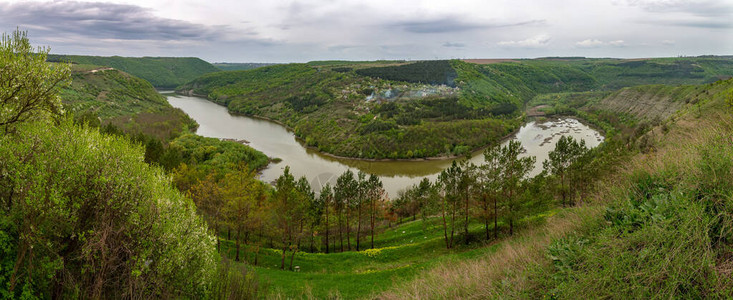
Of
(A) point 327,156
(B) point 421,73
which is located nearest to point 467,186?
(A) point 327,156

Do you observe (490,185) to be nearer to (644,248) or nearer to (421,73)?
(644,248)

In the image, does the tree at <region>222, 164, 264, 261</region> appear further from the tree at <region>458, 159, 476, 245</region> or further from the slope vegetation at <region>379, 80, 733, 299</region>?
the slope vegetation at <region>379, 80, 733, 299</region>

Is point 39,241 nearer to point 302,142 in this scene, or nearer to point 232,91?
point 302,142

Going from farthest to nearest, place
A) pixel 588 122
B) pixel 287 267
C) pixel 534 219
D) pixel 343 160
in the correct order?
pixel 588 122 → pixel 343 160 → pixel 534 219 → pixel 287 267

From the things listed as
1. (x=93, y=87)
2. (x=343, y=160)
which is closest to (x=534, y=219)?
(x=343, y=160)

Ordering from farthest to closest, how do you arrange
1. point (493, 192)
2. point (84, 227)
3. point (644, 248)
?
point (493, 192) → point (84, 227) → point (644, 248)

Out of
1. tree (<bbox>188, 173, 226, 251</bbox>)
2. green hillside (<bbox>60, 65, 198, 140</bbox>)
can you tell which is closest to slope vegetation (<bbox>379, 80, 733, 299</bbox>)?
tree (<bbox>188, 173, 226, 251</bbox>)
